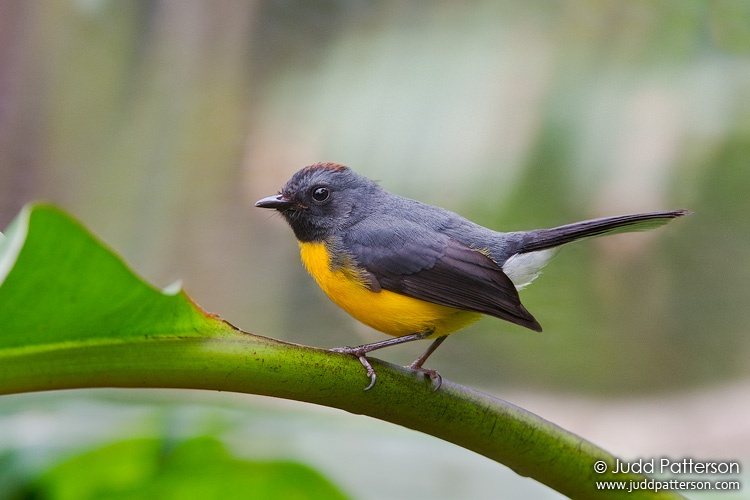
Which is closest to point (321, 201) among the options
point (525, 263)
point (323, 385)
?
point (525, 263)

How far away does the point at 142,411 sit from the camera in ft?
9.16

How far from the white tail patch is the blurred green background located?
1.70 meters

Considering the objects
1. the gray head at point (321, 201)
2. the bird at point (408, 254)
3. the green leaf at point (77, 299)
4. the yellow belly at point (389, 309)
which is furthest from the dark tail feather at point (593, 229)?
the green leaf at point (77, 299)

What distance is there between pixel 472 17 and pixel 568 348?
99.7 inches

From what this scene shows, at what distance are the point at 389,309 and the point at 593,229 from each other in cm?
63

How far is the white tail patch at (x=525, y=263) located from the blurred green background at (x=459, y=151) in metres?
1.70

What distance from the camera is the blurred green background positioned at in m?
4.60

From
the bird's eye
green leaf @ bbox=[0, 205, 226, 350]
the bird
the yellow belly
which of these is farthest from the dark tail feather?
green leaf @ bbox=[0, 205, 226, 350]

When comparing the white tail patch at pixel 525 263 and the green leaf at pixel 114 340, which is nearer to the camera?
the green leaf at pixel 114 340

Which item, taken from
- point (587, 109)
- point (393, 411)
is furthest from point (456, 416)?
point (587, 109)

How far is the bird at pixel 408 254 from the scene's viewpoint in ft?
7.50

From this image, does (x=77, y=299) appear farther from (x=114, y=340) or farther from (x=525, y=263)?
(x=525, y=263)

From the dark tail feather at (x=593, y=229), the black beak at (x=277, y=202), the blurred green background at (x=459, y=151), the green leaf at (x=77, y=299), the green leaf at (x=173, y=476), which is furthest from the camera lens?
the blurred green background at (x=459, y=151)

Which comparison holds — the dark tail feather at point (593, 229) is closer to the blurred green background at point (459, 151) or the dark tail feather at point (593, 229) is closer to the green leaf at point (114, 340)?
the green leaf at point (114, 340)
